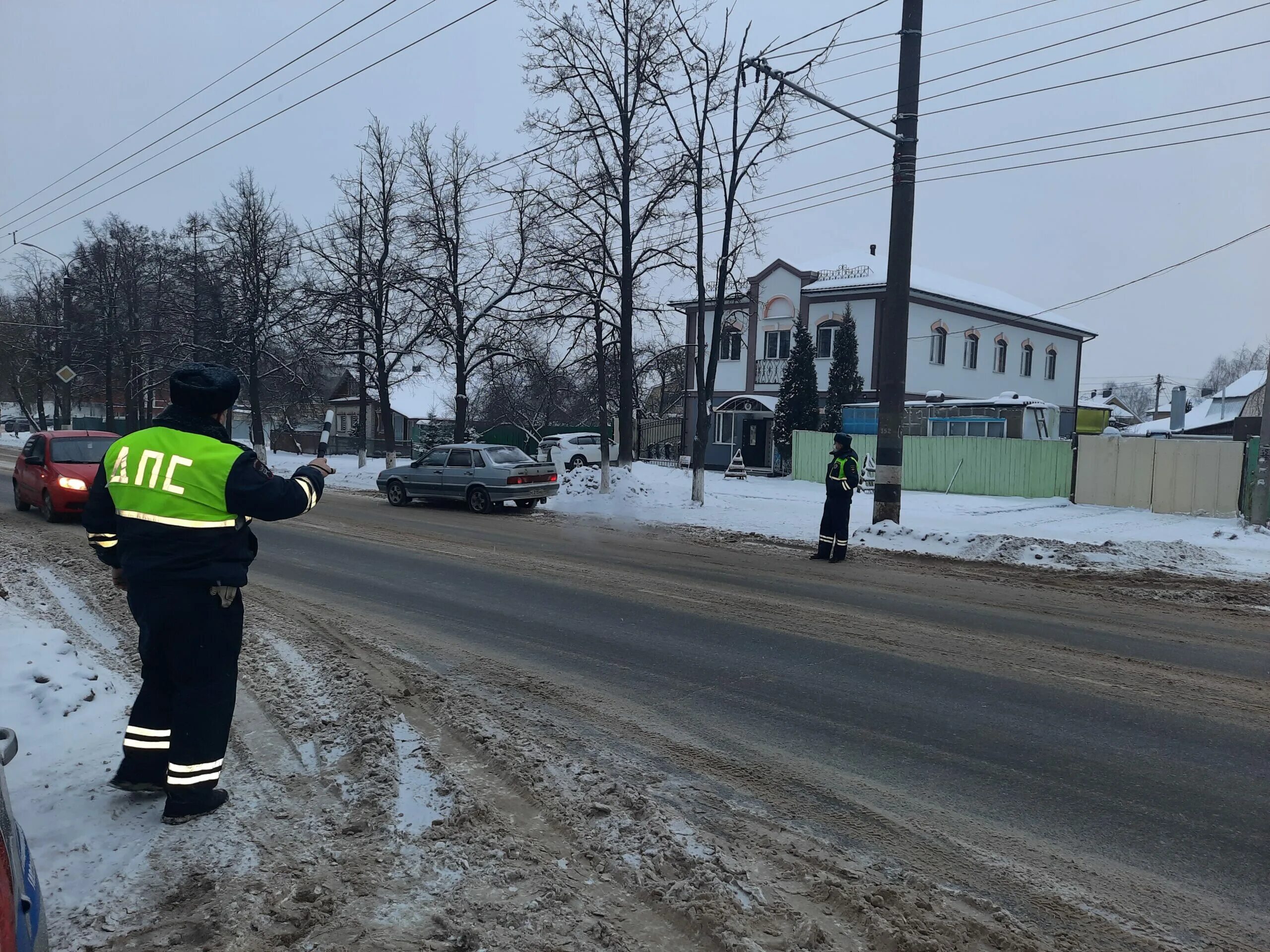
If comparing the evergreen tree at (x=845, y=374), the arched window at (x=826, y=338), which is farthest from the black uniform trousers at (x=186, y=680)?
the arched window at (x=826, y=338)

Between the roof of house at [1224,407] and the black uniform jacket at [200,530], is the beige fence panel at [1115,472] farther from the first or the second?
the roof of house at [1224,407]

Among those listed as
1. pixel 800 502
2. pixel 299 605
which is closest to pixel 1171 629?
pixel 299 605

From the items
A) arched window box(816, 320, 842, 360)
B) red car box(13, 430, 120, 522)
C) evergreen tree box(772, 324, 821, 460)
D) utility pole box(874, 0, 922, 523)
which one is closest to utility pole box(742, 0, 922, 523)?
utility pole box(874, 0, 922, 523)

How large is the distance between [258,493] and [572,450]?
109ft

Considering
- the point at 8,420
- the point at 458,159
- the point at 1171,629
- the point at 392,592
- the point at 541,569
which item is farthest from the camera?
the point at 8,420

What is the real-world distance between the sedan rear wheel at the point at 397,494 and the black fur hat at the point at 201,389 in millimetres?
17757

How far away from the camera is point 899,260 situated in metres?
15.0

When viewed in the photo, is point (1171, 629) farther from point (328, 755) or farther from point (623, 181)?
point (623, 181)

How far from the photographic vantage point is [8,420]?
7044cm

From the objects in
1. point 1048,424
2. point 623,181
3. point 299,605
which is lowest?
point 299,605

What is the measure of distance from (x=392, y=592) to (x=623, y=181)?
1440 cm

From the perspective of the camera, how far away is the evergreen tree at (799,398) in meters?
33.0

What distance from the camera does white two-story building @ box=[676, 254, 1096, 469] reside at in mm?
36219

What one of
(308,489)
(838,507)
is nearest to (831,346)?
(838,507)
